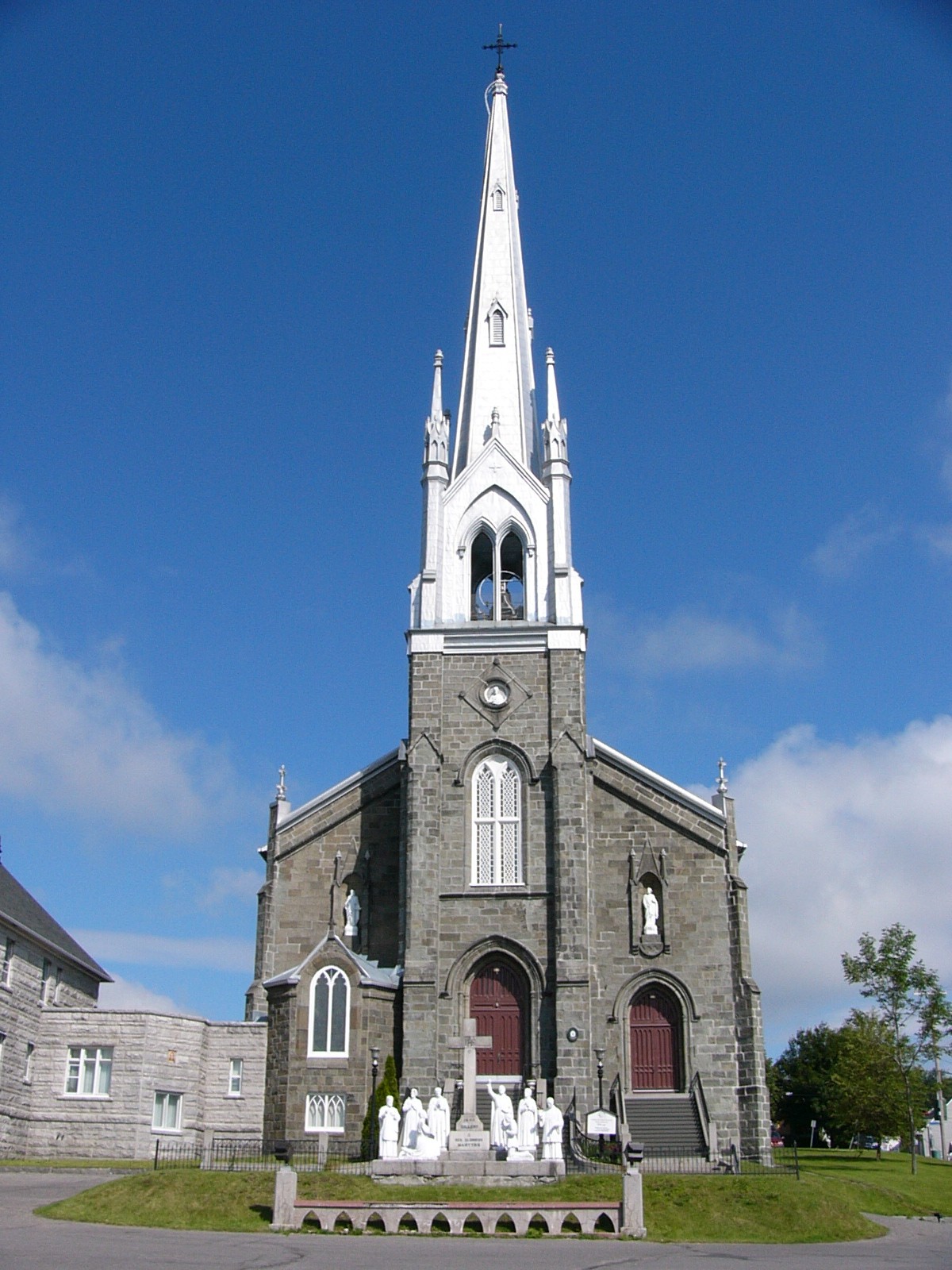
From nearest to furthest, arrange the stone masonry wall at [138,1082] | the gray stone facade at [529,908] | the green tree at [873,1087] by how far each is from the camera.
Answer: the gray stone facade at [529,908], the stone masonry wall at [138,1082], the green tree at [873,1087]

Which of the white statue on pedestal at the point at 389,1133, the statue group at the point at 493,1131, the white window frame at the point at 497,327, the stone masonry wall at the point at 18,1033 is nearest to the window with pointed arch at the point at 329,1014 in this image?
the white statue on pedestal at the point at 389,1133

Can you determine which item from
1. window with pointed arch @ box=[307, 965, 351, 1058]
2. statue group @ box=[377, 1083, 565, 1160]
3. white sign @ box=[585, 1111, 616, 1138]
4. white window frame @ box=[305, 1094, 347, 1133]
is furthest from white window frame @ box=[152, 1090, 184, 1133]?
white sign @ box=[585, 1111, 616, 1138]

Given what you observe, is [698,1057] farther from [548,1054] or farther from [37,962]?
[37,962]

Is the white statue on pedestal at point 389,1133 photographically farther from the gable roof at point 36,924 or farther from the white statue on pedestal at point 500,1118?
the gable roof at point 36,924

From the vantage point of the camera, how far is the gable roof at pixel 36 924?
3759 cm

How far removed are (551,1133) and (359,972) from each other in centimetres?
830

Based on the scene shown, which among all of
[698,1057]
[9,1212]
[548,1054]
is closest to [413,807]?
[548,1054]

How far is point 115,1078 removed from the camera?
111 ft

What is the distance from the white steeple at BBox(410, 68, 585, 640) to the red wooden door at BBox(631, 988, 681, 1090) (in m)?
9.85

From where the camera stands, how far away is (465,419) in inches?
1646

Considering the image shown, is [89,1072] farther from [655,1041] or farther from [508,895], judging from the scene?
[655,1041]

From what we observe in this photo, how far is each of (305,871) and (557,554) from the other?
38.2 ft

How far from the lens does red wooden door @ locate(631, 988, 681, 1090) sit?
33094 millimetres

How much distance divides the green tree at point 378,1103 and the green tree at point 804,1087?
53.4m
